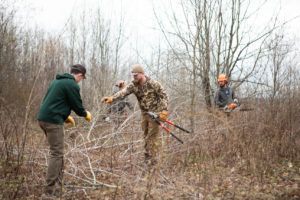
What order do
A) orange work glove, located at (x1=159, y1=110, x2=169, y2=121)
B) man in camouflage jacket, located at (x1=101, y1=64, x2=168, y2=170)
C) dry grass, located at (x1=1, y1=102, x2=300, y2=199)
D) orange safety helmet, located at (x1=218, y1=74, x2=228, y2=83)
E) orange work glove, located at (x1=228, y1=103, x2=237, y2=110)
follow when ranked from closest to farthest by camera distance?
1. dry grass, located at (x1=1, y1=102, x2=300, y2=199)
2. orange work glove, located at (x1=159, y1=110, x2=169, y2=121)
3. man in camouflage jacket, located at (x1=101, y1=64, x2=168, y2=170)
4. orange work glove, located at (x1=228, y1=103, x2=237, y2=110)
5. orange safety helmet, located at (x1=218, y1=74, x2=228, y2=83)

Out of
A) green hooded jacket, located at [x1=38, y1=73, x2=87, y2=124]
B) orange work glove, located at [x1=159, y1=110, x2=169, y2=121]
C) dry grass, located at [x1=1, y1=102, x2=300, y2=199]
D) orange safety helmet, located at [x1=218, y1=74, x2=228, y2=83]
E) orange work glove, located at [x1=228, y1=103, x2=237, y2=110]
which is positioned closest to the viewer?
green hooded jacket, located at [x1=38, y1=73, x2=87, y2=124]

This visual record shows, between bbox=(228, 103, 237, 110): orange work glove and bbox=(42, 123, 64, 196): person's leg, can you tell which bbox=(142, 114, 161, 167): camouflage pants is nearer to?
bbox=(42, 123, 64, 196): person's leg

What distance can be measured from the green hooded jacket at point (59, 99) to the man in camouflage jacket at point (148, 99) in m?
1.41

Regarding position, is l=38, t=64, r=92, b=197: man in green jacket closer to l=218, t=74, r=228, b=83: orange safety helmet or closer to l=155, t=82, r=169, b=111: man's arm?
l=155, t=82, r=169, b=111: man's arm

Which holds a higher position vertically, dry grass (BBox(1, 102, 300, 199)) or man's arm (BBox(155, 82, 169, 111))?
man's arm (BBox(155, 82, 169, 111))

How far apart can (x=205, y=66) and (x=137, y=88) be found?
275 centimetres

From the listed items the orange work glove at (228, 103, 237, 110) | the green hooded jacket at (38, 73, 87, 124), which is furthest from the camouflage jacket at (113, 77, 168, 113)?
the orange work glove at (228, 103, 237, 110)

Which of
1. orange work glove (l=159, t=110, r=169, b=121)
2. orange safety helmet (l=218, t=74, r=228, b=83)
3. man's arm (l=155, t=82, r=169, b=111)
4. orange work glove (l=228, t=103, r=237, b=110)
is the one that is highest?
orange safety helmet (l=218, t=74, r=228, b=83)

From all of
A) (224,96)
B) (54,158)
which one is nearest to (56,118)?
(54,158)

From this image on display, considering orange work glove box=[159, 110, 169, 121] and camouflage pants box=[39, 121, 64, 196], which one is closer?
camouflage pants box=[39, 121, 64, 196]

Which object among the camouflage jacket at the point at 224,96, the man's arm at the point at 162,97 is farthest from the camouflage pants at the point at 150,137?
the camouflage jacket at the point at 224,96

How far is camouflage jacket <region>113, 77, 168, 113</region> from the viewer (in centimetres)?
595

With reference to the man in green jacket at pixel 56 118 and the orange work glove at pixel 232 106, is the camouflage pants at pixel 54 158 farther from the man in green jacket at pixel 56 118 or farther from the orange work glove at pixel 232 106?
the orange work glove at pixel 232 106

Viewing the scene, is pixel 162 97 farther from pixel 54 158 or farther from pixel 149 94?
pixel 54 158
